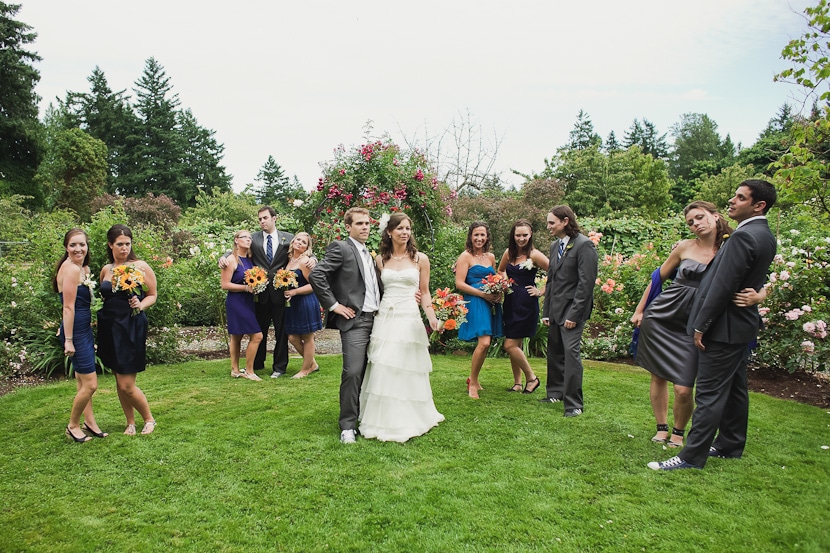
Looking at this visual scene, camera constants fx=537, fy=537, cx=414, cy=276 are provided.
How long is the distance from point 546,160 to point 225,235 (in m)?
25.7

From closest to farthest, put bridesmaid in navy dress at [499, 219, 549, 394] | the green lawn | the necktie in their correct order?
1. the green lawn
2. the necktie
3. bridesmaid in navy dress at [499, 219, 549, 394]

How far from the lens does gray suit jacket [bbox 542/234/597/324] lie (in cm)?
519

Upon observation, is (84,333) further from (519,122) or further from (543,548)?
(519,122)

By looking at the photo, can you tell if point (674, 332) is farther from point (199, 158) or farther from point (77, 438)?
point (199, 158)

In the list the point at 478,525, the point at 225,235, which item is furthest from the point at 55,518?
the point at 225,235

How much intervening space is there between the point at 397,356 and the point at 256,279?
2853mm

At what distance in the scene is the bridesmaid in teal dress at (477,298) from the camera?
19.4 ft

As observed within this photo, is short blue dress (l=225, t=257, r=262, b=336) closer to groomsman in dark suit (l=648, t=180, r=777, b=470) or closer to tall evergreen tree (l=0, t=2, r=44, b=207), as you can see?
groomsman in dark suit (l=648, t=180, r=777, b=470)

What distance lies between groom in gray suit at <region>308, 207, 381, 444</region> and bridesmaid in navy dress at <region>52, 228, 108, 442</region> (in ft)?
6.15

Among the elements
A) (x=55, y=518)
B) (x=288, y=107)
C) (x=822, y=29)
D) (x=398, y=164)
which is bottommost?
(x=55, y=518)

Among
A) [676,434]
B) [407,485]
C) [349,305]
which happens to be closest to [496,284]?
[349,305]

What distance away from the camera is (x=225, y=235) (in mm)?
13867

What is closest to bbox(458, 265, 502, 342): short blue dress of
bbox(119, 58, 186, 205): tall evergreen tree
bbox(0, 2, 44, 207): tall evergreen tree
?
bbox(0, 2, 44, 207): tall evergreen tree

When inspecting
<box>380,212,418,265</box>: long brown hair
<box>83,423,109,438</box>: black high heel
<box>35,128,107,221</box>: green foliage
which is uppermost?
<box>35,128,107,221</box>: green foliage
